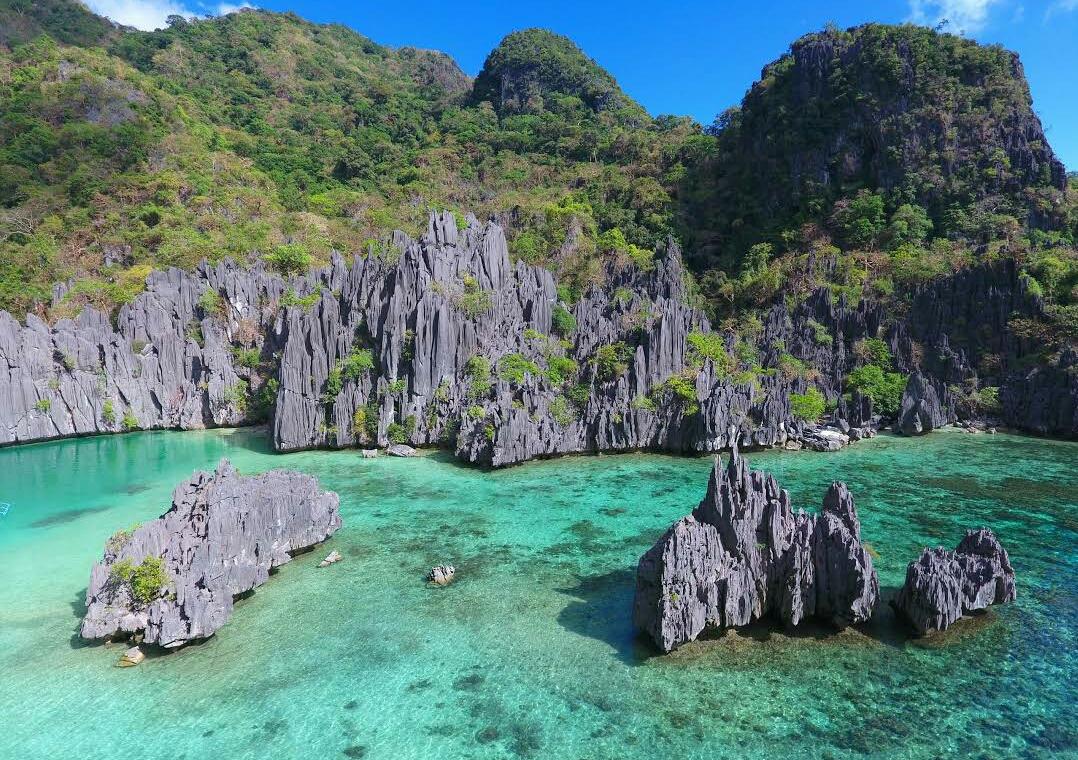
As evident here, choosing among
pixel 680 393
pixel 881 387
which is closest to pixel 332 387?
pixel 680 393

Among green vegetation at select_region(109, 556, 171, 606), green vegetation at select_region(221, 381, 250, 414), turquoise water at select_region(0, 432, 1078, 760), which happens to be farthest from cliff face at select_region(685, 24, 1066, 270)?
green vegetation at select_region(109, 556, 171, 606)

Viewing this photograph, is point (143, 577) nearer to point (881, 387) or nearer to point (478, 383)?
point (478, 383)

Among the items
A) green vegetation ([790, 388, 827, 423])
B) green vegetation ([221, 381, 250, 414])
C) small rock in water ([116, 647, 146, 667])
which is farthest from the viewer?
green vegetation ([221, 381, 250, 414])

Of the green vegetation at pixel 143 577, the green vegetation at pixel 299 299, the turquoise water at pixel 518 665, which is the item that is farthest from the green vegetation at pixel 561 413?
the green vegetation at pixel 143 577

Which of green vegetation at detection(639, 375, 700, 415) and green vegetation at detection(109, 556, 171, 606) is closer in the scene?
green vegetation at detection(109, 556, 171, 606)

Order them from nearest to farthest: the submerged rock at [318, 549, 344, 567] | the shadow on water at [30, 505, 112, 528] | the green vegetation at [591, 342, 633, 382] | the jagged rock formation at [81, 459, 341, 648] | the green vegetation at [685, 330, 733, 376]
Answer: the jagged rock formation at [81, 459, 341, 648], the submerged rock at [318, 549, 344, 567], the shadow on water at [30, 505, 112, 528], the green vegetation at [591, 342, 633, 382], the green vegetation at [685, 330, 733, 376]

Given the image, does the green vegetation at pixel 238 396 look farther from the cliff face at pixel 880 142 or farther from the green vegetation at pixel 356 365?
the cliff face at pixel 880 142

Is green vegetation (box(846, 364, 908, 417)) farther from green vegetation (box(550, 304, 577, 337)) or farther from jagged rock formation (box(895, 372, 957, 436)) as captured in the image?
green vegetation (box(550, 304, 577, 337))
